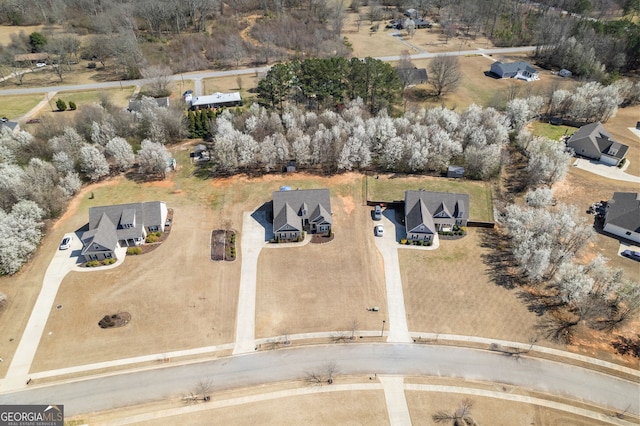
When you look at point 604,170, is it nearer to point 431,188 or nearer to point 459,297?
point 431,188

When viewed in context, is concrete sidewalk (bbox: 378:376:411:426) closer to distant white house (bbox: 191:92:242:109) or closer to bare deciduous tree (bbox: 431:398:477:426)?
bare deciduous tree (bbox: 431:398:477:426)

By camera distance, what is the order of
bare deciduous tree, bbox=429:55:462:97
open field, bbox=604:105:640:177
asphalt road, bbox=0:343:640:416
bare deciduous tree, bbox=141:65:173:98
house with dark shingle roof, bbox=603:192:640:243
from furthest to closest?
1. bare deciduous tree, bbox=429:55:462:97
2. bare deciduous tree, bbox=141:65:173:98
3. open field, bbox=604:105:640:177
4. house with dark shingle roof, bbox=603:192:640:243
5. asphalt road, bbox=0:343:640:416

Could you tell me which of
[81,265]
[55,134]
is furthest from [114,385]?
[55,134]

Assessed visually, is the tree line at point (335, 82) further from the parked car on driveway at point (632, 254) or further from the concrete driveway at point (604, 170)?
the parked car on driveway at point (632, 254)

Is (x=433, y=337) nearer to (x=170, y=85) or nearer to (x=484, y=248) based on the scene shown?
(x=484, y=248)

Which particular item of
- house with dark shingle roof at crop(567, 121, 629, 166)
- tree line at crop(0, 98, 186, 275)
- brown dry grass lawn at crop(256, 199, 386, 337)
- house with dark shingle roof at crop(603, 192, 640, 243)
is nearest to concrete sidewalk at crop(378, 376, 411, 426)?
brown dry grass lawn at crop(256, 199, 386, 337)

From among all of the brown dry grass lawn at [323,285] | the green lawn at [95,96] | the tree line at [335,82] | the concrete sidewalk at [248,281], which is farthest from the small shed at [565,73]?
the green lawn at [95,96]
